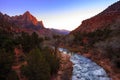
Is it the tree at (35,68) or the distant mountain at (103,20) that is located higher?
the distant mountain at (103,20)

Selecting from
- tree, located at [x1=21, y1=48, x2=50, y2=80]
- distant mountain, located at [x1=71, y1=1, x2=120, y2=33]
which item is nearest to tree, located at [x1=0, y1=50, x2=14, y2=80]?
tree, located at [x1=21, y1=48, x2=50, y2=80]

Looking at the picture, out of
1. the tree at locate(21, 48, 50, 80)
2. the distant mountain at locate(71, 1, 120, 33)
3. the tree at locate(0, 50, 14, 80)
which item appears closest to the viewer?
the tree at locate(21, 48, 50, 80)

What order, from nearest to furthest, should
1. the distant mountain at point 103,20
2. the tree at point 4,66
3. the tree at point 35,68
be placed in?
the tree at point 35,68 → the tree at point 4,66 → the distant mountain at point 103,20

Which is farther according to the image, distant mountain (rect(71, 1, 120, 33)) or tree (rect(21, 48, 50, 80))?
distant mountain (rect(71, 1, 120, 33))

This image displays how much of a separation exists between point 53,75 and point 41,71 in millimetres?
6556

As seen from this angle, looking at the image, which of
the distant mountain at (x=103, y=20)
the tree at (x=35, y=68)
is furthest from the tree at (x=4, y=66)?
the distant mountain at (x=103, y=20)

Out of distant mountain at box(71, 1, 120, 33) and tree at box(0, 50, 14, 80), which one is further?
distant mountain at box(71, 1, 120, 33)

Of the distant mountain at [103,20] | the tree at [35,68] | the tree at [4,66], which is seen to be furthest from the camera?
the distant mountain at [103,20]

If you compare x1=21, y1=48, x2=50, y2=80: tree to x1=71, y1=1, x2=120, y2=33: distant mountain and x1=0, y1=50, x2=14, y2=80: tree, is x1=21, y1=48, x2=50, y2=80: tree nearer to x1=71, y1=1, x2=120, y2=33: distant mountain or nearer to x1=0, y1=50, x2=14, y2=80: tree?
x1=0, y1=50, x2=14, y2=80: tree

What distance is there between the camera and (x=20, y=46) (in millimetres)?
38125

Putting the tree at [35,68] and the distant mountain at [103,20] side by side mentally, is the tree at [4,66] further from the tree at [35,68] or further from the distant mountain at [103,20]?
the distant mountain at [103,20]

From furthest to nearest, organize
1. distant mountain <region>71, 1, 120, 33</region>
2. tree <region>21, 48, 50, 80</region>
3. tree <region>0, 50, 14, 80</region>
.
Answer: distant mountain <region>71, 1, 120, 33</region>, tree <region>0, 50, 14, 80</region>, tree <region>21, 48, 50, 80</region>

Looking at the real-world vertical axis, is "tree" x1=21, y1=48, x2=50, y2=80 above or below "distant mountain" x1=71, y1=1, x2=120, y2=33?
below

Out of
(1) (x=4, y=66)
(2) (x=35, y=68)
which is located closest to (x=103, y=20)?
(1) (x=4, y=66)
